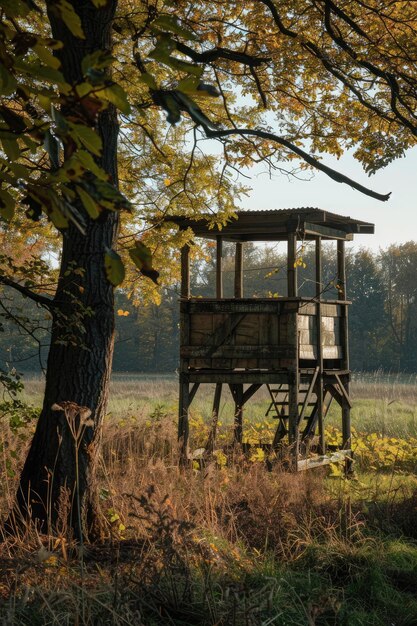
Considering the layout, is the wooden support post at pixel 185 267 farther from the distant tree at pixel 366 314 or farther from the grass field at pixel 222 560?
the distant tree at pixel 366 314

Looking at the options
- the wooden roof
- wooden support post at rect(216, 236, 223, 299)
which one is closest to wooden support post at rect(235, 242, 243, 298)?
wooden support post at rect(216, 236, 223, 299)

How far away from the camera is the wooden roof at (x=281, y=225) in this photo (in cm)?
1376

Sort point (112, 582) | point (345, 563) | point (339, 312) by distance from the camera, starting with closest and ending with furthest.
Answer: point (112, 582), point (345, 563), point (339, 312)

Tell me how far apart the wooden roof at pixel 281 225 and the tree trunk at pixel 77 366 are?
5.36 m

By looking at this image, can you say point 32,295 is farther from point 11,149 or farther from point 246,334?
point 246,334

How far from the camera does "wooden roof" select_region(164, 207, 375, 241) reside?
45.1 ft

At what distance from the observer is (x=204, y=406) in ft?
83.3

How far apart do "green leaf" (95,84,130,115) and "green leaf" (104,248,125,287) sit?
397 mm

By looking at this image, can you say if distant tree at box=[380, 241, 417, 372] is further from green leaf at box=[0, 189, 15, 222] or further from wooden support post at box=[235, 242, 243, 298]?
green leaf at box=[0, 189, 15, 222]

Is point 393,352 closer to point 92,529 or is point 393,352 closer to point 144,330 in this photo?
point 144,330

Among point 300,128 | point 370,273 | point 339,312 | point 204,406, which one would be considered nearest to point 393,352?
point 370,273

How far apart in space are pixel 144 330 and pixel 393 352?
2016cm

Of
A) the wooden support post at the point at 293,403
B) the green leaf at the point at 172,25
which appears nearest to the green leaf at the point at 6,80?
the green leaf at the point at 172,25

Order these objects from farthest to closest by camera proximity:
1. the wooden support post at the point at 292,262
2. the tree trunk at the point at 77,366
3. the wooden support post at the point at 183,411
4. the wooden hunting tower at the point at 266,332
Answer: the wooden support post at the point at 183,411, the wooden hunting tower at the point at 266,332, the wooden support post at the point at 292,262, the tree trunk at the point at 77,366
